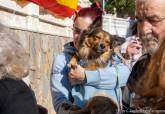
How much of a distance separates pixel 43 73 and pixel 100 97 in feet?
21.2

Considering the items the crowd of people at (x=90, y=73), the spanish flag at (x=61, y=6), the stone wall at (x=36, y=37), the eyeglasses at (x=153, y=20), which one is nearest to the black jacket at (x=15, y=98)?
the crowd of people at (x=90, y=73)

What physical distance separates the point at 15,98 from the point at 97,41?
3.51 feet

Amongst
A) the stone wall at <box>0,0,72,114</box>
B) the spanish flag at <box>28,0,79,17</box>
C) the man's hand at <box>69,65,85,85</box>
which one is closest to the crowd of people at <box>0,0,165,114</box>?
the man's hand at <box>69,65,85,85</box>

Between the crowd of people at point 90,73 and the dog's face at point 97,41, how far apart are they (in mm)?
88

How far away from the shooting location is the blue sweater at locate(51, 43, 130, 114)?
3.06m

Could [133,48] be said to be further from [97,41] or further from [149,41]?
[149,41]

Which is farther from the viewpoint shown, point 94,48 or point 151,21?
point 94,48

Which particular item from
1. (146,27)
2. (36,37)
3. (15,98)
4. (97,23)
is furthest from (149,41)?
(36,37)

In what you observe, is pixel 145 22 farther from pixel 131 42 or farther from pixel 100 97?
pixel 131 42

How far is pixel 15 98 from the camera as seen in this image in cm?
254

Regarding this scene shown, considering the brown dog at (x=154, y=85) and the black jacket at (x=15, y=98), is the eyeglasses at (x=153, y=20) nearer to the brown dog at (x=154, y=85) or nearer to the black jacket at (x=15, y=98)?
the brown dog at (x=154, y=85)

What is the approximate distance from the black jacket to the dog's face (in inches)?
32.7

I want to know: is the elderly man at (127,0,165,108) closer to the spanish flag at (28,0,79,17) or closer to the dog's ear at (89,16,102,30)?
the dog's ear at (89,16,102,30)

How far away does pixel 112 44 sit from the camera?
351 centimetres
